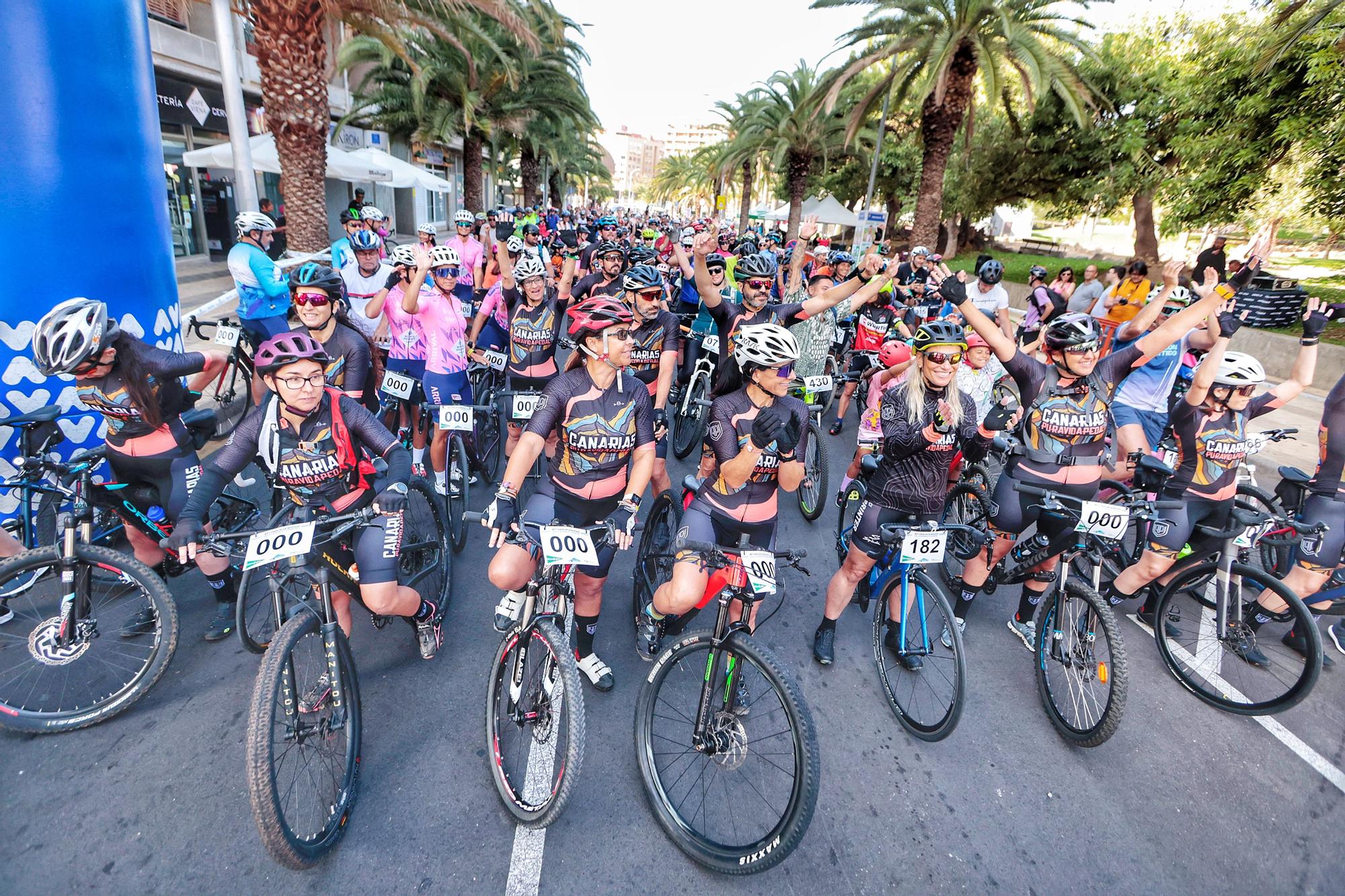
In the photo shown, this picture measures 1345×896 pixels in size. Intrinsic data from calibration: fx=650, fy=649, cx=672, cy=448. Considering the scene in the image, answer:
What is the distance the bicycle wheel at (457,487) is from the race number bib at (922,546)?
Answer: 139 inches

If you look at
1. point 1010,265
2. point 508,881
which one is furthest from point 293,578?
point 1010,265

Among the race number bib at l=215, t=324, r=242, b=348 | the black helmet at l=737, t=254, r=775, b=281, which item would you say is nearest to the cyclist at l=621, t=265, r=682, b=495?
the black helmet at l=737, t=254, r=775, b=281

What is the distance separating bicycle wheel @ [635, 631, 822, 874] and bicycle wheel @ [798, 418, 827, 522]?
293cm

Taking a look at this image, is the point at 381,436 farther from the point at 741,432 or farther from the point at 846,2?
the point at 846,2

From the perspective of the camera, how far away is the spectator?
11.7 metres

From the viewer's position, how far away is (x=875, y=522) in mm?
4250

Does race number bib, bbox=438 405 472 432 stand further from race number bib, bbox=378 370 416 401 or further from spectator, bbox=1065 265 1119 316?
spectator, bbox=1065 265 1119 316

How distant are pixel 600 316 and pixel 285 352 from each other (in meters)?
1.65

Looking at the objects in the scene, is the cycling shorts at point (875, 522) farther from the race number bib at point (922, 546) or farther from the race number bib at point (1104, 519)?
the race number bib at point (1104, 519)

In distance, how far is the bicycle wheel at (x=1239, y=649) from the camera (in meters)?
4.04

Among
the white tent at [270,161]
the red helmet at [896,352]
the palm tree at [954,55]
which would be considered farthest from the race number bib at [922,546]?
the white tent at [270,161]

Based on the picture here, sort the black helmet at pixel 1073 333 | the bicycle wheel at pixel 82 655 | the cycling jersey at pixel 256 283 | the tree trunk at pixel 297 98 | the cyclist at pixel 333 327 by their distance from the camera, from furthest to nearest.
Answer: the tree trunk at pixel 297 98 < the cycling jersey at pixel 256 283 < the cyclist at pixel 333 327 < the black helmet at pixel 1073 333 < the bicycle wheel at pixel 82 655

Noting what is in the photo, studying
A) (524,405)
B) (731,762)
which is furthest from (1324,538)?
(524,405)

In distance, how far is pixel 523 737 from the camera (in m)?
3.66
